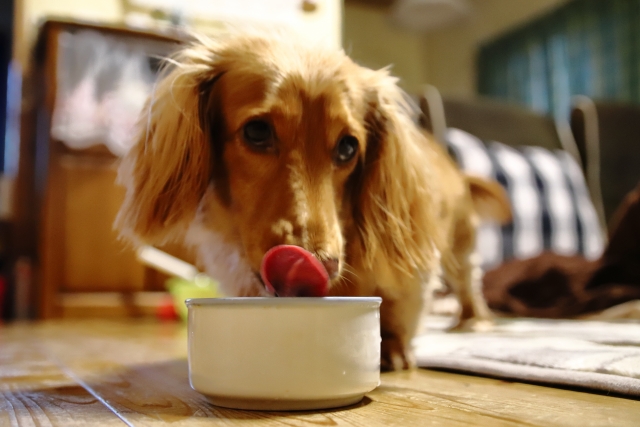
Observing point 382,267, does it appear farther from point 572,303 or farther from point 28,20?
point 28,20

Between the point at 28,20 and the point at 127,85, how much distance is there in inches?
30.4

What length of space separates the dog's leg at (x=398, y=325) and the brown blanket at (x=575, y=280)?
1.23 metres

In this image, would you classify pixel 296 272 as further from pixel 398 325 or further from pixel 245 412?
pixel 398 325

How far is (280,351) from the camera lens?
2.38 feet

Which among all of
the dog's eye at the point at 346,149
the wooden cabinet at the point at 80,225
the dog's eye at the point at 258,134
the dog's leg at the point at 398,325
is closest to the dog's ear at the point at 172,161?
the dog's eye at the point at 258,134

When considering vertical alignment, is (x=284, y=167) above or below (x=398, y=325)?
above

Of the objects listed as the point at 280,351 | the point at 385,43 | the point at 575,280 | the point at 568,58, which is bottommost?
the point at 575,280

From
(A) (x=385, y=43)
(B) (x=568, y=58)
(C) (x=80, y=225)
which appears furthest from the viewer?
(A) (x=385, y=43)

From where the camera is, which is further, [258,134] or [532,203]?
[532,203]

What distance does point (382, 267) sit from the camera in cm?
122

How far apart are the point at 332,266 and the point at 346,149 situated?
1.20 ft

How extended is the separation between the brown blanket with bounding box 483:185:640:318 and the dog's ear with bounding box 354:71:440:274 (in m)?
1.20

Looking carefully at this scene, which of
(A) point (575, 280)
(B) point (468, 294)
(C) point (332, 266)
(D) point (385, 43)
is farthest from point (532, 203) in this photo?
(D) point (385, 43)

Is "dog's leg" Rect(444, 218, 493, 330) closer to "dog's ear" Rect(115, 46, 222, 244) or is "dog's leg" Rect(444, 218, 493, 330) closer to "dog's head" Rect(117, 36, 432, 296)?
"dog's head" Rect(117, 36, 432, 296)
